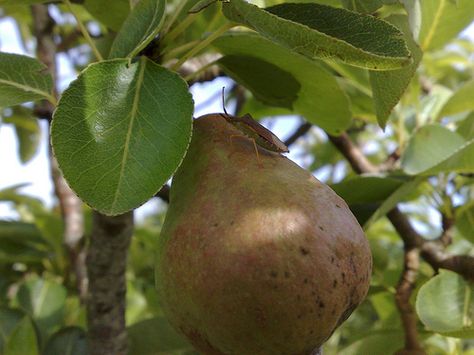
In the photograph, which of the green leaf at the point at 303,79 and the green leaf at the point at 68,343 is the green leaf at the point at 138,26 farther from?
the green leaf at the point at 68,343

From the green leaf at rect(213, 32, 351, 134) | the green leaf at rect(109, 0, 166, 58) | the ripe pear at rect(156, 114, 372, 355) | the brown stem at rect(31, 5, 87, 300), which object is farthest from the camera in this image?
the brown stem at rect(31, 5, 87, 300)

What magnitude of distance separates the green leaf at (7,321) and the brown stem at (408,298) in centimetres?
68

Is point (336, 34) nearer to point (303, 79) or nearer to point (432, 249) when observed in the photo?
point (303, 79)

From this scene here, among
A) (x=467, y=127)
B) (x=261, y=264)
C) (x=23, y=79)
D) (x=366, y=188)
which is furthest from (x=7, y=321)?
(x=467, y=127)

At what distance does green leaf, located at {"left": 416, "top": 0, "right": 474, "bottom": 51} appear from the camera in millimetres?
1230

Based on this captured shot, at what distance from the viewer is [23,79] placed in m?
0.85

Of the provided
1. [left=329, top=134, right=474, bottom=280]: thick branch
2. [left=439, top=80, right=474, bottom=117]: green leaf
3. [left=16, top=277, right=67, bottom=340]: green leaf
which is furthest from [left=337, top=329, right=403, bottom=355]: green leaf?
[left=16, top=277, right=67, bottom=340]: green leaf

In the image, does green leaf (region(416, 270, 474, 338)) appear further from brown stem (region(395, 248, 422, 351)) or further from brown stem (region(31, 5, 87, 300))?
brown stem (region(31, 5, 87, 300))

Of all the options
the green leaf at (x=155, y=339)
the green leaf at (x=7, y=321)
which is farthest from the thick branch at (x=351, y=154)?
the green leaf at (x=7, y=321)

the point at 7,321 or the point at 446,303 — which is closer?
the point at 446,303

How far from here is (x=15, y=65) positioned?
0.85 metres

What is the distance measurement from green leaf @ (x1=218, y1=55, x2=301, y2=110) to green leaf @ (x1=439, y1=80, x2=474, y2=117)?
1.59ft

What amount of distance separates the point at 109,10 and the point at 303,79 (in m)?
0.33

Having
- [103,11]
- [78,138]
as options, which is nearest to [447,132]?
[103,11]
